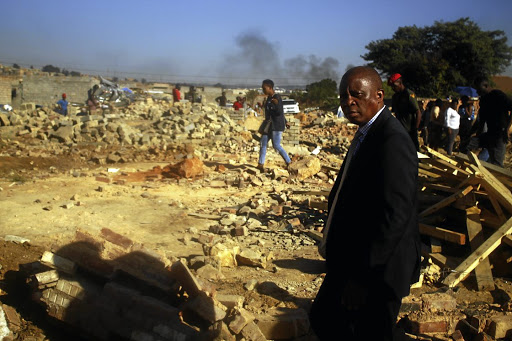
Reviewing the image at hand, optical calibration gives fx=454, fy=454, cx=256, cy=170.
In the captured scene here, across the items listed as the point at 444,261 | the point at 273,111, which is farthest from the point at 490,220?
the point at 273,111

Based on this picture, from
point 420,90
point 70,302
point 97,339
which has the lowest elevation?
point 97,339

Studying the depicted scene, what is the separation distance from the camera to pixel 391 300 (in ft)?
7.09

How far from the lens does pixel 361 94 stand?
7.45 feet

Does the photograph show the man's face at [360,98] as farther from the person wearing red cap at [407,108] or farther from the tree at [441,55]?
the tree at [441,55]

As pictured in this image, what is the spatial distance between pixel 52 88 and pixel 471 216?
2919cm

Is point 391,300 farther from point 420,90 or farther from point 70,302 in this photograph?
point 420,90

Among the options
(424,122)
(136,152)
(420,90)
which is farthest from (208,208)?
(420,90)

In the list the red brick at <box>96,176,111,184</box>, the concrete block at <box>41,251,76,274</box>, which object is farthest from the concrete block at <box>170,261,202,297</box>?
the red brick at <box>96,176,111,184</box>

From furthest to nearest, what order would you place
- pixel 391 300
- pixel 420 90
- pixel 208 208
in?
1. pixel 420 90
2. pixel 208 208
3. pixel 391 300

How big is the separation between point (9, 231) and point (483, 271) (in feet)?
17.1

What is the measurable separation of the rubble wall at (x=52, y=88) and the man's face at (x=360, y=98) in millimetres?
28938

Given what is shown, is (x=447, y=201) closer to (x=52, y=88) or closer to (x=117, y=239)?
(x=117, y=239)

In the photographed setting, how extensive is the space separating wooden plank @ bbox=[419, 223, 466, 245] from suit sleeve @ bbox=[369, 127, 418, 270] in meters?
3.04

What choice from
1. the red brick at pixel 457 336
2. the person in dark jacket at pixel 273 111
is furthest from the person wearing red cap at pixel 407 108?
the red brick at pixel 457 336
